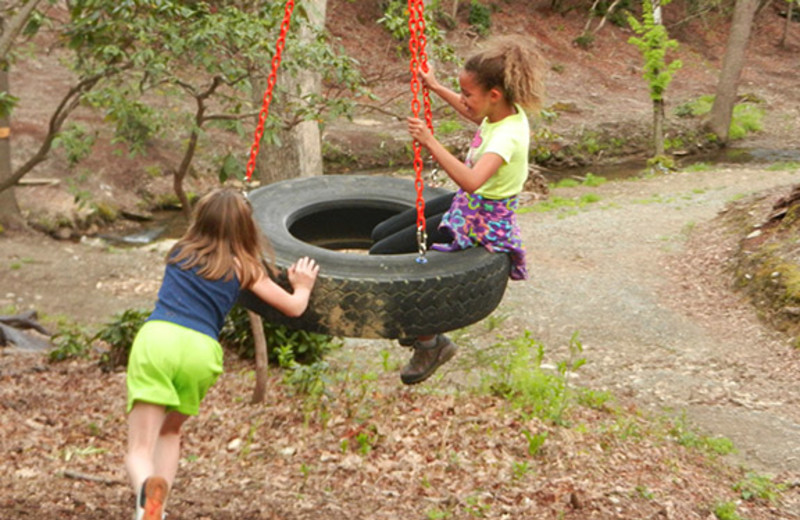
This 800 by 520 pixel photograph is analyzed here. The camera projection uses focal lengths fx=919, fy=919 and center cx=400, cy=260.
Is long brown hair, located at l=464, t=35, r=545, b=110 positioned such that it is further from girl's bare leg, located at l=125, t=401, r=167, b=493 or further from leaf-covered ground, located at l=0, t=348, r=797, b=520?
leaf-covered ground, located at l=0, t=348, r=797, b=520

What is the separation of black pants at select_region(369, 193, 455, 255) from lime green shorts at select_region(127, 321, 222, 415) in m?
1.17

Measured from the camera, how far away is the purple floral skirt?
386 cm

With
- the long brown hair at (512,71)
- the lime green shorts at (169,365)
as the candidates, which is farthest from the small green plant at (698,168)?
the lime green shorts at (169,365)

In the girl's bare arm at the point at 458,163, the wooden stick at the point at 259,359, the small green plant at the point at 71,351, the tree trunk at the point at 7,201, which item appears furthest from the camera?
the tree trunk at the point at 7,201

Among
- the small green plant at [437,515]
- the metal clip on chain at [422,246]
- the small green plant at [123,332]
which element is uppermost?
the metal clip on chain at [422,246]

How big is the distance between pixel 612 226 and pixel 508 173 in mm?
8181

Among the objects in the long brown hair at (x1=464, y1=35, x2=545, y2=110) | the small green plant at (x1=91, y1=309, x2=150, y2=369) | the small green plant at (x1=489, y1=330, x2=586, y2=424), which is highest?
the long brown hair at (x1=464, y1=35, x2=545, y2=110)

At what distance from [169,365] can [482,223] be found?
1455 mm

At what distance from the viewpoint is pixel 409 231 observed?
410 cm

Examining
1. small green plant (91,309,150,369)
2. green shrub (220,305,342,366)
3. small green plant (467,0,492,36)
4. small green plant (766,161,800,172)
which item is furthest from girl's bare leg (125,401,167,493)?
small green plant (467,0,492,36)

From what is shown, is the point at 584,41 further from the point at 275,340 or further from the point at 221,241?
the point at 221,241

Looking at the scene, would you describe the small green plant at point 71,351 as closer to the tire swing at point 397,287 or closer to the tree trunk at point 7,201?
the tire swing at point 397,287

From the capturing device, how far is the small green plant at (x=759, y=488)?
509cm

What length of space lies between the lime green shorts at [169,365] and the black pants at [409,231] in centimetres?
117
